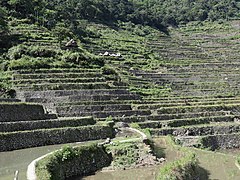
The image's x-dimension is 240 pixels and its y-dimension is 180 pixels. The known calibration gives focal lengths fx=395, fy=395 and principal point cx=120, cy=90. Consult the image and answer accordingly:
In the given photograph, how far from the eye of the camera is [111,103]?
2689 cm

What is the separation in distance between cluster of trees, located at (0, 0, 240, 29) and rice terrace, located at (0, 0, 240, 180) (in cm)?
44

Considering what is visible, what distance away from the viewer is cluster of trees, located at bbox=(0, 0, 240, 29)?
4781cm

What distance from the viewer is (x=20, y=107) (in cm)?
2075

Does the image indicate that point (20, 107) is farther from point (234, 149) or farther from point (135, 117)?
point (234, 149)

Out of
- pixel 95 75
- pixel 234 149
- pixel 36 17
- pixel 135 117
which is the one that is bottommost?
pixel 234 149

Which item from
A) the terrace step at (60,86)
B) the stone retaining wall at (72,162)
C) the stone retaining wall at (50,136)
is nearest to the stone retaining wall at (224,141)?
the stone retaining wall at (50,136)

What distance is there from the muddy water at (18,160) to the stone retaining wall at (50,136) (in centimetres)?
39

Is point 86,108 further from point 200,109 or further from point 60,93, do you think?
point 200,109

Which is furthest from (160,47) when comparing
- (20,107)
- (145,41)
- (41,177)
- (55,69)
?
(41,177)

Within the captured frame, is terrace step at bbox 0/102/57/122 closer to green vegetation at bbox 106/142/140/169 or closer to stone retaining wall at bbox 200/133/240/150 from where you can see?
green vegetation at bbox 106/142/140/169

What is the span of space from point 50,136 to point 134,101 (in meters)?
10.9

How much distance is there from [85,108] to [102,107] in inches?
52.1

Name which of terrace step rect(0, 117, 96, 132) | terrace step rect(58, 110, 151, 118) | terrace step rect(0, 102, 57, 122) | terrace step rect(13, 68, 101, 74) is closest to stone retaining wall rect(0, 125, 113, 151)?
terrace step rect(0, 117, 96, 132)

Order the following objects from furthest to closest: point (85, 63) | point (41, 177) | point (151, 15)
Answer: point (151, 15) → point (85, 63) → point (41, 177)
